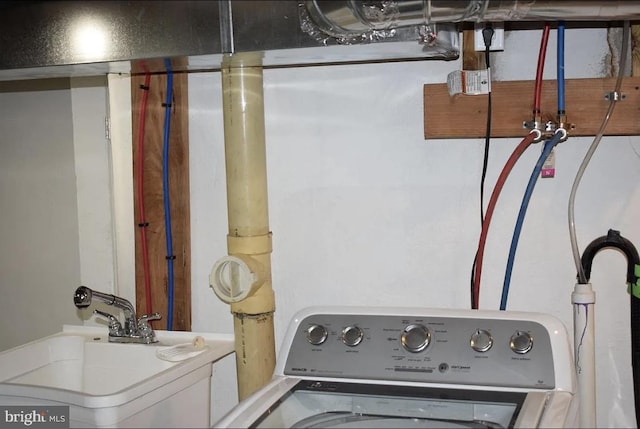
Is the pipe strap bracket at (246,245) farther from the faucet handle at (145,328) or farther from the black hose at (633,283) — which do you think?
the black hose at (633,283)

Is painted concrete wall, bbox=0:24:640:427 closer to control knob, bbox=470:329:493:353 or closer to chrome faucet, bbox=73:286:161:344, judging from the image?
chrome faucet, bbox=73:286:161:344

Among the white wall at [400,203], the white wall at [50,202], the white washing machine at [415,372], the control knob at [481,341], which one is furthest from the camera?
the white wall at [50,202]

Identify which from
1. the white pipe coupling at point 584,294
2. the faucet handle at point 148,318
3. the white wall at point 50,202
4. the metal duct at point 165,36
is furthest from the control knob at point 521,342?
the white wall at point 50,202

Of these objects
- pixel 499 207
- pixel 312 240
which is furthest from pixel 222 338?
pixel 499 207

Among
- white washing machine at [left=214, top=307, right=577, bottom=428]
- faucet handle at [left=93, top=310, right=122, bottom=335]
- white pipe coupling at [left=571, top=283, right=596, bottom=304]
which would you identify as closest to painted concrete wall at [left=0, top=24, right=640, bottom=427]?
white pipe coupling at [left=571, top=283, right=596, bottom=304]

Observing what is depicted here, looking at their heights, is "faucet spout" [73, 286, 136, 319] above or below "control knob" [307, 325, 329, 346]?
above

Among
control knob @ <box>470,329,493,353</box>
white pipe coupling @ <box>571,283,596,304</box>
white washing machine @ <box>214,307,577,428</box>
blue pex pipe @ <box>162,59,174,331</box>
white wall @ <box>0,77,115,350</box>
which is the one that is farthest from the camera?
white wall @ <box>0,77,115,350</box>

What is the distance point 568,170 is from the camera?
6.07 feet

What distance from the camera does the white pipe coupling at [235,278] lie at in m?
1.81

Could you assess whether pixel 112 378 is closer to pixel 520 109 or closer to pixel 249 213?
pixel 249 213

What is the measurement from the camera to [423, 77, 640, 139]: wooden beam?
1.77 m

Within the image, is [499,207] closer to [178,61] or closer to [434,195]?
[434,195]

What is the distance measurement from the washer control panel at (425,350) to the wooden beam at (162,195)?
1.92 feet

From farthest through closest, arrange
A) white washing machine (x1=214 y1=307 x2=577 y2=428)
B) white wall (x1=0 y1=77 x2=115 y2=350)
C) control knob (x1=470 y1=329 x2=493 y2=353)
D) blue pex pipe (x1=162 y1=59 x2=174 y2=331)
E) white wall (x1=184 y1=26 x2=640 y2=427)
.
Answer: white wall (x1=0 y1=77 x2=115 y2=350)
blue pex pipe (x1=162 y1=59 x2=174 y2=331)
white wall (x1=184 y1=26 x2=640 y2=427)
control knob (x1=470 y1=329 x2=493 y2=353)
white washing machine (x1=214 y1=307 x2=577 y2=428)
